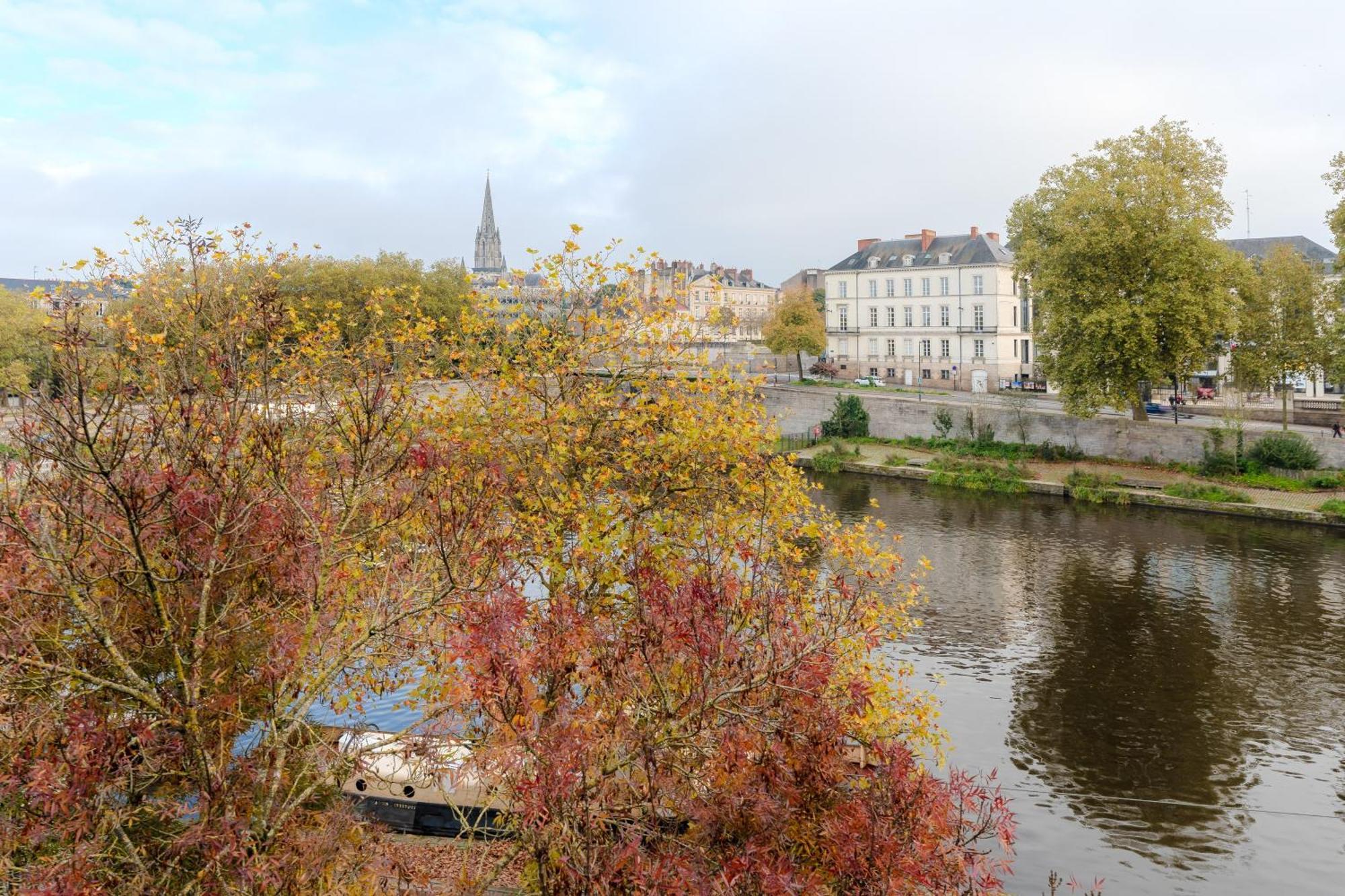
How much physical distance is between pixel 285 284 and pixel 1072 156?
36.1 m

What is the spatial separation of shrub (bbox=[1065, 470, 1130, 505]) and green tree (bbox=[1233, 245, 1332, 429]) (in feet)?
25.1

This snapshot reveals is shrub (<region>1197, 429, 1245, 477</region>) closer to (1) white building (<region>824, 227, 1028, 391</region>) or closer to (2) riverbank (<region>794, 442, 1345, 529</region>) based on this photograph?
(2) riverbank (<region>794, 442, 1345, 529</region>)

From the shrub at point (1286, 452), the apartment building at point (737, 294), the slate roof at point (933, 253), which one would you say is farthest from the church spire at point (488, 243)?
the shrub at point (1286, 452)

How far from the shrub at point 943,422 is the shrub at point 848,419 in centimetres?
463

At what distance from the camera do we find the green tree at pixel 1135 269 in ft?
129

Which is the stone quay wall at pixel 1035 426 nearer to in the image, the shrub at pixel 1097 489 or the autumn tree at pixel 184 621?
the shrub at pixel 1097 489

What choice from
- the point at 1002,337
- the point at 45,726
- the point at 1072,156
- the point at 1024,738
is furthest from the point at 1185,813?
the point at 1002,337

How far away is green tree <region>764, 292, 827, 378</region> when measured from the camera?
214 ft

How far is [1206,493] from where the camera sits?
3853 cm

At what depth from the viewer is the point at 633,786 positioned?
24.0ft

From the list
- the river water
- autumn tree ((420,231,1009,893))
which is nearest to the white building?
the river water

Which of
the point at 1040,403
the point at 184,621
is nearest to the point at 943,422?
the point at 1040,403

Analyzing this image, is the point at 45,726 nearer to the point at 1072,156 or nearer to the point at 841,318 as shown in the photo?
the point at 1072,156

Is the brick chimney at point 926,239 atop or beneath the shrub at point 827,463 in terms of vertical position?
atop
